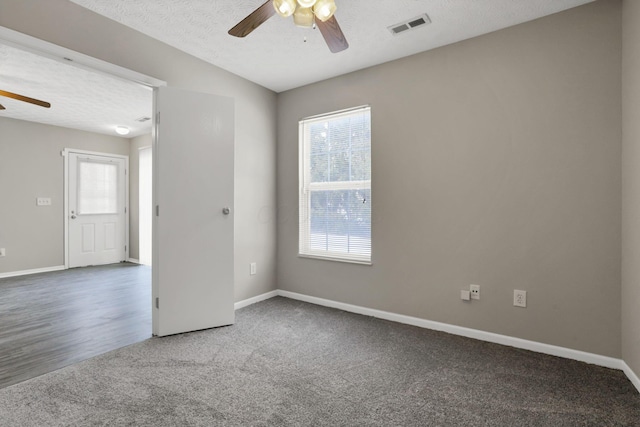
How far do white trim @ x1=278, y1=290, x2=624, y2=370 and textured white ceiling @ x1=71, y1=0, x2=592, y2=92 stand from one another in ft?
8.17

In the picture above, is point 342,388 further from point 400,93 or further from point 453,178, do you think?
point 400,93

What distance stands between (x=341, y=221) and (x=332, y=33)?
1.99m

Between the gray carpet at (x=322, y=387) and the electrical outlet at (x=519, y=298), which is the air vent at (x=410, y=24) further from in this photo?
the gray carpet at (x=322, y=387)

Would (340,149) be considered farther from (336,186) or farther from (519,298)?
(519,298)

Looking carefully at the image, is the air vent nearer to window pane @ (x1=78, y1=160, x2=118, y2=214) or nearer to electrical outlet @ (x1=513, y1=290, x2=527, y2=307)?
electrical outlet @ (x1=513, y1=290, x2=527, y2=307)

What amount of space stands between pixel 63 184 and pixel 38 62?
3200 millimetres

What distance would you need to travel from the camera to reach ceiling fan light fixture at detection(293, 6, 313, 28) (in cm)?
179

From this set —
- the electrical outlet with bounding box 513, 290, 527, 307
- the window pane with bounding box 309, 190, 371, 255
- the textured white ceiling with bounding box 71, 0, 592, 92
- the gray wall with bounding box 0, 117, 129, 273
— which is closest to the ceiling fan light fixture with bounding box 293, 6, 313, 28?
the textured white ceiling with bounding box 71, 0, 592, 92

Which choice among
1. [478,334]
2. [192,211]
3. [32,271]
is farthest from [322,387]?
[32,271]

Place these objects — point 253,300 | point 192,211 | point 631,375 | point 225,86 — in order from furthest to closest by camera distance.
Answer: point 253,300, point 225,86, point 192,211, point 631,375

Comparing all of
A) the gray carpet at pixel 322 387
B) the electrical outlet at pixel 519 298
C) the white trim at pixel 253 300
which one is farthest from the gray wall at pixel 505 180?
the white trim at pixel 253 300

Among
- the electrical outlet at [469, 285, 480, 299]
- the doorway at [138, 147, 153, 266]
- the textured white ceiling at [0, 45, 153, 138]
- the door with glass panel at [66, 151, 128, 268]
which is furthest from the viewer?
the doorway at [138, 147, 153, 266]

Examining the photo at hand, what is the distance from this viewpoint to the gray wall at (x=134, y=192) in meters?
6.33

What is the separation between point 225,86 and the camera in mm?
3322
